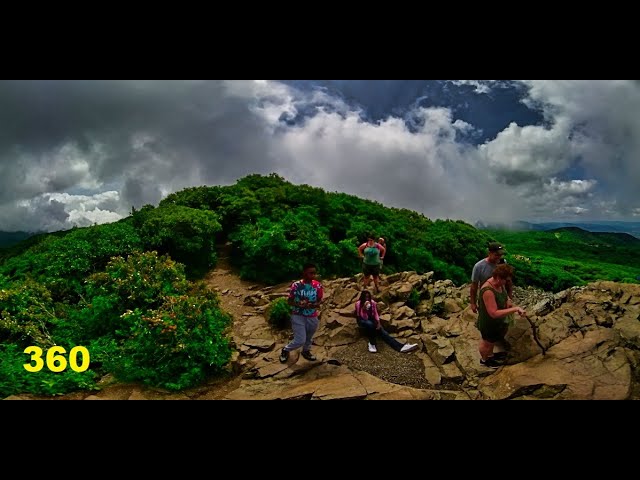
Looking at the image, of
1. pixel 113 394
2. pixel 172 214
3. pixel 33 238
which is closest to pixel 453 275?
pixel 172 214

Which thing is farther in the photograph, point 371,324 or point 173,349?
point 371,324

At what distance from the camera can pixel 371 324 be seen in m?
7.31

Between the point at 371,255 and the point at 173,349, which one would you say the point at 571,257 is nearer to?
the point at 371,255

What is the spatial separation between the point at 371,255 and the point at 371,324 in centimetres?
217

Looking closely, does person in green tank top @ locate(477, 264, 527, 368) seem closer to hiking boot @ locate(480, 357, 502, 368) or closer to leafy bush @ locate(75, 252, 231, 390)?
hiking boot @ locate(480, 357, 502, 368)

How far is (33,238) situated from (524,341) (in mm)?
17951

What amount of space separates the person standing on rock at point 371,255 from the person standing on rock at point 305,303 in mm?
3317

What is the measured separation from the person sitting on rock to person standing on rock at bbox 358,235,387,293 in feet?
5.64

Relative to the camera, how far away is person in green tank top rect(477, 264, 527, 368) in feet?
15.9

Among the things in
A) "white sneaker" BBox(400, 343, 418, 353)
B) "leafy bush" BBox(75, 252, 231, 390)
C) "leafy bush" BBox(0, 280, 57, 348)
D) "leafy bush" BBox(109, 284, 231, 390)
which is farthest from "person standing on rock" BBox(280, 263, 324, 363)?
"leafy bush" BBox(0, 280, 57, 348)

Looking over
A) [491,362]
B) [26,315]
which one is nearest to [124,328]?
[26,315]

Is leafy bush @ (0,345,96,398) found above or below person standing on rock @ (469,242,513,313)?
below

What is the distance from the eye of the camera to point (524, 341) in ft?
18.4

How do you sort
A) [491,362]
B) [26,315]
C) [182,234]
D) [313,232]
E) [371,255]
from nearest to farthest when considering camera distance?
[491,362] < [26,315] < [371,255] < [182,234] < [313,232]
